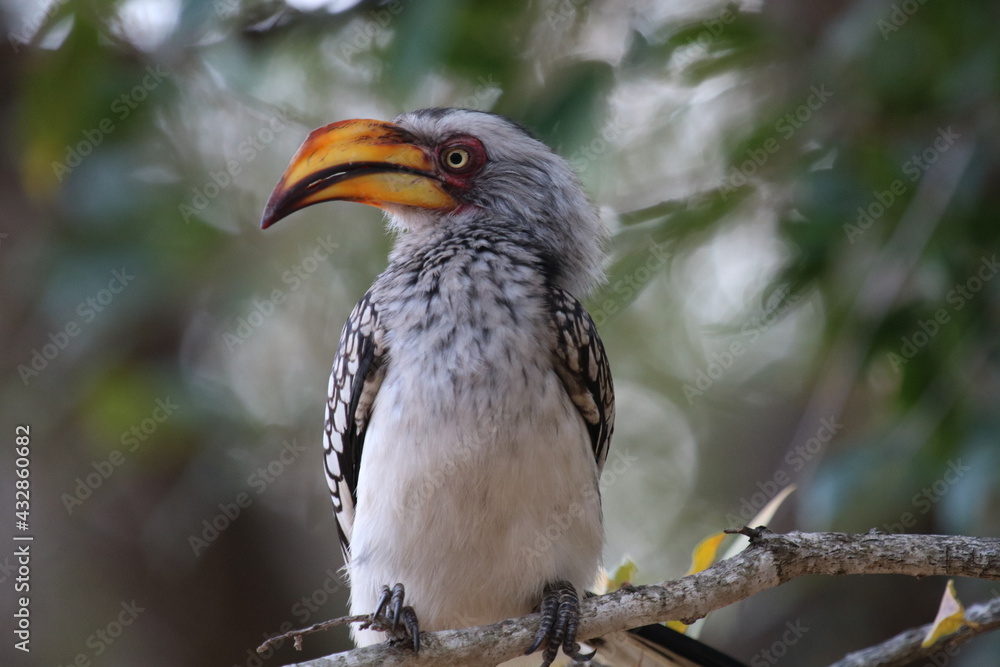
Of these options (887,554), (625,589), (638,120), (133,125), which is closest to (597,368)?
(625,589)

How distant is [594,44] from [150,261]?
2.22 metres

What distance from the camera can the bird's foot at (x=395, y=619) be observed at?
239 cm

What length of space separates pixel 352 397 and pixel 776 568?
1.37m

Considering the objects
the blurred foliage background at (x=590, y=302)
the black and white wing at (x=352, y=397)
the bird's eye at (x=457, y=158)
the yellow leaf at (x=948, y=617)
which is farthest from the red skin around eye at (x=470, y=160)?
the yellow leaf at (x=948, y=617)

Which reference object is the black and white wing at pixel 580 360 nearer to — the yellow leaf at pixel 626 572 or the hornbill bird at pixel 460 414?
the hornbill bird at pixel 460 414

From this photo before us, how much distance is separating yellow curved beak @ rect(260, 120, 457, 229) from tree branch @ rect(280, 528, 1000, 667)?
1.49 metres

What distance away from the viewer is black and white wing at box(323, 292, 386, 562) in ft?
10.0

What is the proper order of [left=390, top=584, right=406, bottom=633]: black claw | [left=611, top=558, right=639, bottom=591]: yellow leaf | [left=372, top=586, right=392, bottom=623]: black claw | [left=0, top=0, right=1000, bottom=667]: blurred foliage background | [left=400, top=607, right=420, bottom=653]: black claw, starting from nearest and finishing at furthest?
1. [left=400, top=607, right=420, bottom=653]: black claw
2. [left=390, top=584, right=406, bottom=633]: black claw
3. [left=372, top=586, right=392, bottom=623]: black claw
4. [left=611, top=558, right=639, bottom=591]: yellow leaf
5. [left=0, top=0, right=1000, bottom=667]: blurred foliage background

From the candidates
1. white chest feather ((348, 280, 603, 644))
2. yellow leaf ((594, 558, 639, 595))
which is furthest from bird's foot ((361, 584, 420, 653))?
yellow leaf ((594, 558, 639, 595))

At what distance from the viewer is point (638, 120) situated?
16.6 feet

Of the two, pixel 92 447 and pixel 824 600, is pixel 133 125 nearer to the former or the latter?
pixel 92 447

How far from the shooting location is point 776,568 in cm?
253

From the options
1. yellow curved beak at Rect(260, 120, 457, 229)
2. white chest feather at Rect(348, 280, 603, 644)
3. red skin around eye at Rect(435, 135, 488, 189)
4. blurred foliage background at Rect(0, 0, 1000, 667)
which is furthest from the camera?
blurred foliage background at Rect(0, 0, 1000, 667)

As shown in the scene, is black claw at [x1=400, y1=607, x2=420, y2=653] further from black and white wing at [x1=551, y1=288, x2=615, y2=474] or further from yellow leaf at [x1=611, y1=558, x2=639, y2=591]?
yellow leaf at [x1=611, y1=558, x2=639, y2=591]
